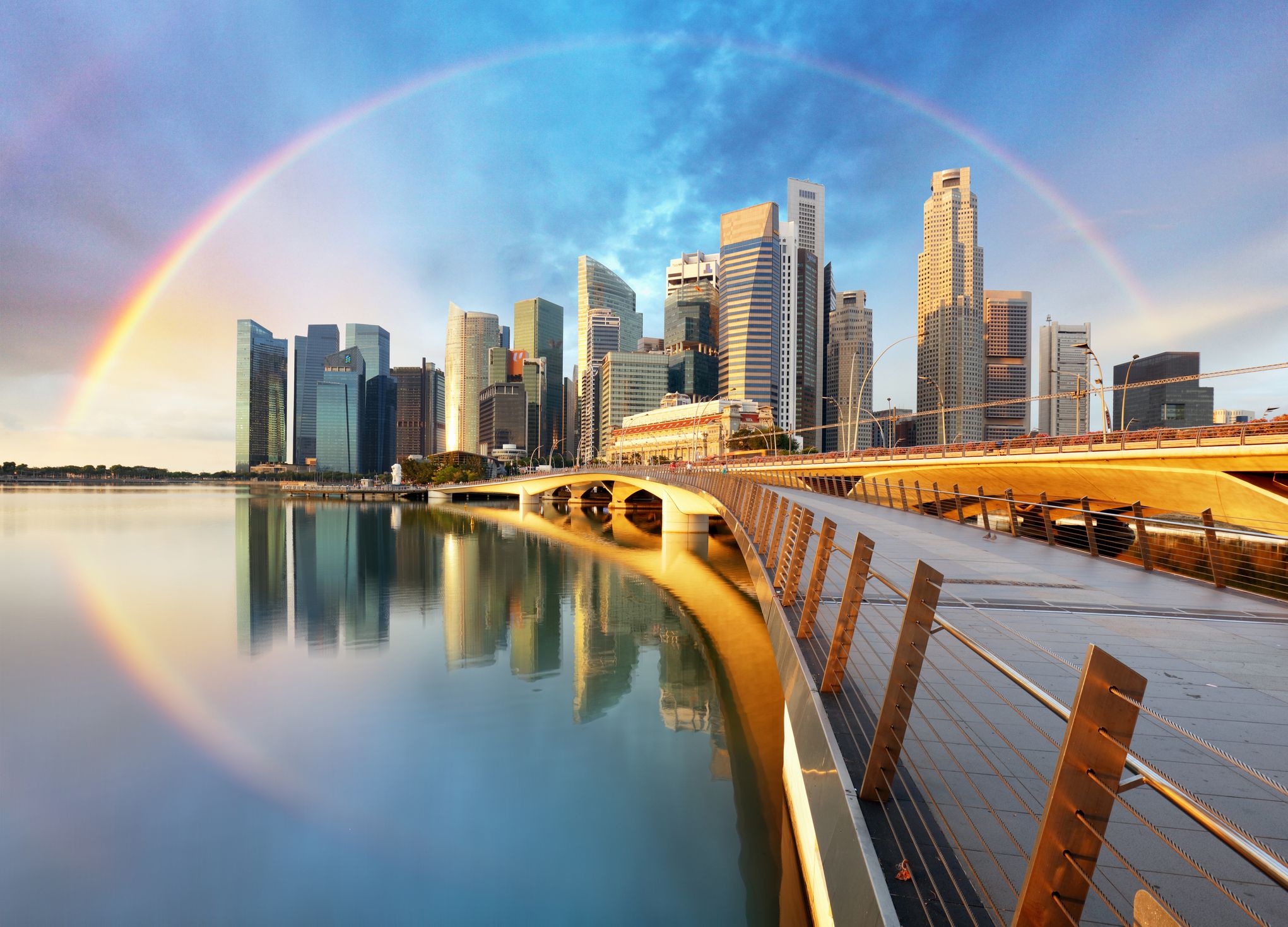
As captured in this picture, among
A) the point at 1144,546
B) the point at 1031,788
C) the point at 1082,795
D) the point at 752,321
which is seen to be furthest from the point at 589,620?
the point at 752,321

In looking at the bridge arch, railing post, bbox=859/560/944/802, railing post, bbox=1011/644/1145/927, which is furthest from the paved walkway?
the bridge arch

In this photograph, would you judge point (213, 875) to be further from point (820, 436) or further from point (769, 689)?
point (820, 436)

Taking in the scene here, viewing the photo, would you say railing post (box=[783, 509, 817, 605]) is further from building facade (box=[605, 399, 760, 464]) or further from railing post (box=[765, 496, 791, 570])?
building facade (box=[605, 399, 760, 464])

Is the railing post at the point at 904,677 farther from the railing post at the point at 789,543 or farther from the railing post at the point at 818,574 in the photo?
the railing post at the point at 789,543

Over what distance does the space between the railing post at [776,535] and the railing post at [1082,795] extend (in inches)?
345

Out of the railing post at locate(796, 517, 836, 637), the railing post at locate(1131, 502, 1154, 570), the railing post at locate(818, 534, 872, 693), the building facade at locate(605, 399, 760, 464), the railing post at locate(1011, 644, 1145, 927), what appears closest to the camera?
the railing post at locate(1011, 644, 1145, 927)

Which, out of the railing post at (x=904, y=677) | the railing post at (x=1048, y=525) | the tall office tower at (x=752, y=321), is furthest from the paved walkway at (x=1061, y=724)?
the tall office tower at (x=752, y=321)

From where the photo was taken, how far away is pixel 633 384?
18212 centimetres

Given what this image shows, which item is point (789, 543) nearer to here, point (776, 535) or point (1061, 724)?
point (776, 535)

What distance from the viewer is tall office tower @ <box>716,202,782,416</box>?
500 feet

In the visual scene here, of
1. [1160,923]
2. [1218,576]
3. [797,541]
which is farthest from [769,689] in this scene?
[1160,923]

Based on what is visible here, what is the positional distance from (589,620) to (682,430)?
11439 centimetres

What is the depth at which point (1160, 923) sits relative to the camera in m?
1.35

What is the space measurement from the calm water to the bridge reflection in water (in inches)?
3.7
